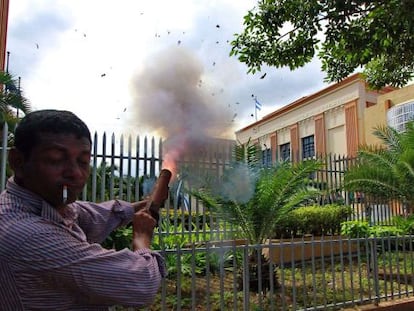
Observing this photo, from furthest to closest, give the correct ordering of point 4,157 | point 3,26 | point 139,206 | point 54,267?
1. point 3,26
2. point 4,157
3. point 139,206
4. point 54,267

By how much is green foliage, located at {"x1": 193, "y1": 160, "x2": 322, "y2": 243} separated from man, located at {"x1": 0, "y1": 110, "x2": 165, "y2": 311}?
4.88 metres

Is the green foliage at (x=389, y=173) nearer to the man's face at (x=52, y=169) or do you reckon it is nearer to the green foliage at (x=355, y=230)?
the green foliage at (x=355, y=230)

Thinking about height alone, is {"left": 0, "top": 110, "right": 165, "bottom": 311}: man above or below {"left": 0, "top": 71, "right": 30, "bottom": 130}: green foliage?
below

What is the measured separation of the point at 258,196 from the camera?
625cm

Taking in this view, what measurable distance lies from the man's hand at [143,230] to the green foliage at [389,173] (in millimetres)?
8772

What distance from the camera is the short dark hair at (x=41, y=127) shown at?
1354 millimetres

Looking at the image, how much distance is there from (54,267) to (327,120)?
2338 cm

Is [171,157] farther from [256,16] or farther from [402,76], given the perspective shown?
[402,76]

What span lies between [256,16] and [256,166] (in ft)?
8.12

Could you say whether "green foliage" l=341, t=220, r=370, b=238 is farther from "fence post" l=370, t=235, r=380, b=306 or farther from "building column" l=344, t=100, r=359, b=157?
"building column" l=344, t=100, r=359, b=157

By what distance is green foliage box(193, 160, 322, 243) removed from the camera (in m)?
6.29

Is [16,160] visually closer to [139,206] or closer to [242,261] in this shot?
[139,206]

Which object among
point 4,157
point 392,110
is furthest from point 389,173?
point 392,110

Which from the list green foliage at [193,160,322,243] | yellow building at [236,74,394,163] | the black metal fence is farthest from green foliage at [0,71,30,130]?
yellow building at [236,74,394,163]
